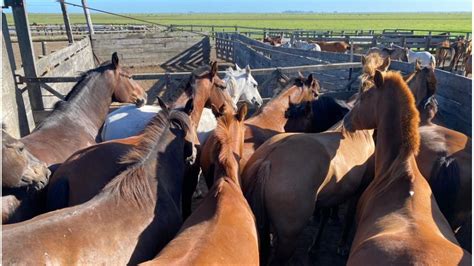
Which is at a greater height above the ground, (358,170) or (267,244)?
(358,170)

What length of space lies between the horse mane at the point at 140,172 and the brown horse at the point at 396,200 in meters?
1.45

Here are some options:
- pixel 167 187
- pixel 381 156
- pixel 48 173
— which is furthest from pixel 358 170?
pixel 48 173

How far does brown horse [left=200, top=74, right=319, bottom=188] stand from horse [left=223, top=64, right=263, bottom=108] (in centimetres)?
143

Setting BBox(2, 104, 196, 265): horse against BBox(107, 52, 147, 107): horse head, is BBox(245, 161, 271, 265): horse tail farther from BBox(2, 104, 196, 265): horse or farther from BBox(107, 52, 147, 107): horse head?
BBox(107, 52, 147, 107): horse head

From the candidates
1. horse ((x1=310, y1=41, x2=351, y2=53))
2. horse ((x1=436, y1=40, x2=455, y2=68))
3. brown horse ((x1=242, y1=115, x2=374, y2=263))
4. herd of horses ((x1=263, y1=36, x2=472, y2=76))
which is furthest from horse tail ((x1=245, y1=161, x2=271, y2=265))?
horse ((x1=310, y1=41, x2=351, y2=53))

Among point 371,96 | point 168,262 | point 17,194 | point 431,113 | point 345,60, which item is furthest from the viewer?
point 345,60

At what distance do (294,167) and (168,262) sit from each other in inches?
57.6

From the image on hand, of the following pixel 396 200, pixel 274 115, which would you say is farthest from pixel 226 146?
pixel 274 115

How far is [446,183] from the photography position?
10.6ft

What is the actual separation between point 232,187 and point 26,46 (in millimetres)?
4875

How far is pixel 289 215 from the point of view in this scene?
10.00 ft

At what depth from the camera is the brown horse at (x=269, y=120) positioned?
151 inches

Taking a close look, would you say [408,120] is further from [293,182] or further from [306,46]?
[306,46]

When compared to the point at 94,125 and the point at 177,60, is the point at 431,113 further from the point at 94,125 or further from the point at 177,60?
the point at 177,60
